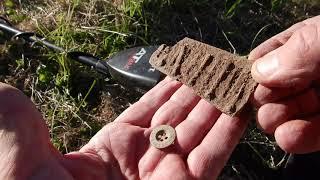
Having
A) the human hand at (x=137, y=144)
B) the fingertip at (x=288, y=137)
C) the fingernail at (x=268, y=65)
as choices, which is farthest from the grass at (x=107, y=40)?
the fingernail at (x=268, y=65)

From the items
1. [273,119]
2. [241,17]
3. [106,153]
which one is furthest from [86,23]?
[273,119]

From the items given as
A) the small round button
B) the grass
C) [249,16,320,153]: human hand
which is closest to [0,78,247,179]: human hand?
the small round button

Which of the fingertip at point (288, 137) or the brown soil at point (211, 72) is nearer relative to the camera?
the fingertip at point (288, 137)

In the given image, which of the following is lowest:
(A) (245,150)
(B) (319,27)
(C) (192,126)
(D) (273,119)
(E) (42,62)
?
(A) (245,150)

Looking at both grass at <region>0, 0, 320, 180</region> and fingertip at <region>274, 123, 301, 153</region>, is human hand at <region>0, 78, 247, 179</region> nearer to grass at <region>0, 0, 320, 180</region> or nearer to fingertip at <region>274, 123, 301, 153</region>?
fingertip at <region>274, 123, 301, 153</region>

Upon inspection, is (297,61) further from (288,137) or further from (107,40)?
(107,40)

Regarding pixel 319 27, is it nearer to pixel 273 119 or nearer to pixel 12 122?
pixel 273 119

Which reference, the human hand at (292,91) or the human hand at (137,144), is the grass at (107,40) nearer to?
the human hand at (137,144)
